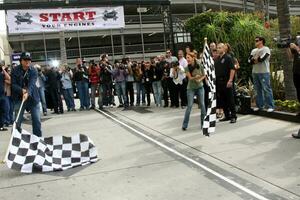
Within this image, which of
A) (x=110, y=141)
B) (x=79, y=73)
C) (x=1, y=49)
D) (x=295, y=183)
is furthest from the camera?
(x=1, y=49)

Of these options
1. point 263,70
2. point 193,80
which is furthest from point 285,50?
point 193,80

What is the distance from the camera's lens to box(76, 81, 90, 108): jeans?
17.4 meters

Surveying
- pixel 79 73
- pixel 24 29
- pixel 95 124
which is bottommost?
pixel 95 124

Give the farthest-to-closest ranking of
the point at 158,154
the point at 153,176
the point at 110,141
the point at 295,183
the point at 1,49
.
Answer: the point at 1,49
the point at 110,141
the point at 158,154
the point at 153,176
the point at 295,183

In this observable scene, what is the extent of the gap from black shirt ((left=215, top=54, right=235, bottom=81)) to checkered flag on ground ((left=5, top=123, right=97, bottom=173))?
13.9 feet

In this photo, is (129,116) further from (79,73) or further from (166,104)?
(79,73)

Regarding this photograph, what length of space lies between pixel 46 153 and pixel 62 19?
13211 millimetres

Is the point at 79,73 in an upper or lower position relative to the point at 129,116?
upper

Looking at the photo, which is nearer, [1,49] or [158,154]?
[158,154]

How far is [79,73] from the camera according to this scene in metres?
17.3

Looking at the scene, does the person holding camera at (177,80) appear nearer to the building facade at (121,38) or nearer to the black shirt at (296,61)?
the black shirt at (296,61)

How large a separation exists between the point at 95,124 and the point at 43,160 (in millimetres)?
5387

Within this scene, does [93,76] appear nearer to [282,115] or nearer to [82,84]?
[82,84]

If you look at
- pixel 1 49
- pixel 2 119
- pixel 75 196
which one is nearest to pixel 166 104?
pixel 2 119
